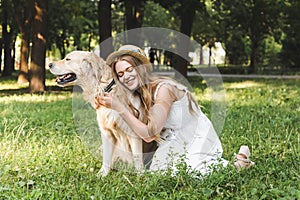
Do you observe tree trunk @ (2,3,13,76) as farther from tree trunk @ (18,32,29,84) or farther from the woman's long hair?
the woman's long hair

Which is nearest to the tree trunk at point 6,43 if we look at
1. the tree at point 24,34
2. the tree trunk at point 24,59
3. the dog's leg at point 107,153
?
the tree at point 24,34

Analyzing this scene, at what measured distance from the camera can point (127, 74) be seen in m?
4.90

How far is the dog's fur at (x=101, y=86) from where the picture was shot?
16.5ft

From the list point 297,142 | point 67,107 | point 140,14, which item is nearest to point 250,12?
point 140,14

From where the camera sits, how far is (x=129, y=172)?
5273 millimetres

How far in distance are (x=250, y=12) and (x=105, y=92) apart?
3217cm

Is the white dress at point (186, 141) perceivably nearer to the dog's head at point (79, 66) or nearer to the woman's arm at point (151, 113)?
the woman's arm at point (151, 113)

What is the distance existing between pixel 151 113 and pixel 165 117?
0.47 ft

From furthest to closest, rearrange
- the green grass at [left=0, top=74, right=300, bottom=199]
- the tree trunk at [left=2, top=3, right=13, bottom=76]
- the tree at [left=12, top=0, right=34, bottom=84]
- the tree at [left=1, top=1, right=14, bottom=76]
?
the tree trunk at [left=2, top=3, right=13, bottom=76] → the tree at [left=1, top=1, right=14, bottom=76] → the tree at [left=12, top=0, right=34, bottom=84] → the green grass at [left=0, top=74, right=300, bottom=199]

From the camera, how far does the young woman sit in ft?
16.1

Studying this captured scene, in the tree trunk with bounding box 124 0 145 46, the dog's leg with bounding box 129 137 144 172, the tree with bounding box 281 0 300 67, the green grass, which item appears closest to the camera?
the green grass

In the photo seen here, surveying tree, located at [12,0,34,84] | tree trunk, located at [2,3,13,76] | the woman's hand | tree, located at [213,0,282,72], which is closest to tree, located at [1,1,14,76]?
tree trunk, located at [2,3,13,76]

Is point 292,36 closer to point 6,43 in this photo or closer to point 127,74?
point 6,43

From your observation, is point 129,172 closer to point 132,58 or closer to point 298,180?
point 132,58
